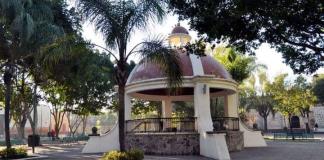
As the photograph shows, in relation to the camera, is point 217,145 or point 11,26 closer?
point 217,145

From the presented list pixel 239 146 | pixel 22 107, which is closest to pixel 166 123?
pixel 239 146

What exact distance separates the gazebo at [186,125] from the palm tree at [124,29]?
4.46 metres

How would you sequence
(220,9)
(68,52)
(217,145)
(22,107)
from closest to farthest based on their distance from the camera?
(220,9) < (68,52) < (217,145) < (22,107)

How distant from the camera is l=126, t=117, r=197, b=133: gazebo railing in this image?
66.9 feet

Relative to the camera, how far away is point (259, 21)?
1130cm

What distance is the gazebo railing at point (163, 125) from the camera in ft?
66.9

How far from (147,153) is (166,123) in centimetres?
217

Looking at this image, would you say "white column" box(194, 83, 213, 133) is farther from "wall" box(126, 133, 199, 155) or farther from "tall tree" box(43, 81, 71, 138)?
"tall tree" box(43, 81, 71, 138)

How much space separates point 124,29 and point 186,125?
26.9 feet

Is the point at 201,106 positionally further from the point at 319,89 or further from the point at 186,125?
the point at 319,89

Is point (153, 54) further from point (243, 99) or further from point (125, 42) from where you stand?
point (243, 99)

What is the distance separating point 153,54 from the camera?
14.3 m

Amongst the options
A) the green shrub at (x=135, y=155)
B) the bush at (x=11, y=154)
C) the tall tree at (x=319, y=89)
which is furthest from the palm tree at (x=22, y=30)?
the tall tree at (x=319, y=89)

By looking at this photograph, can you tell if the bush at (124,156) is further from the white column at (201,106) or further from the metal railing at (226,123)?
the metal railing at (226,123)
